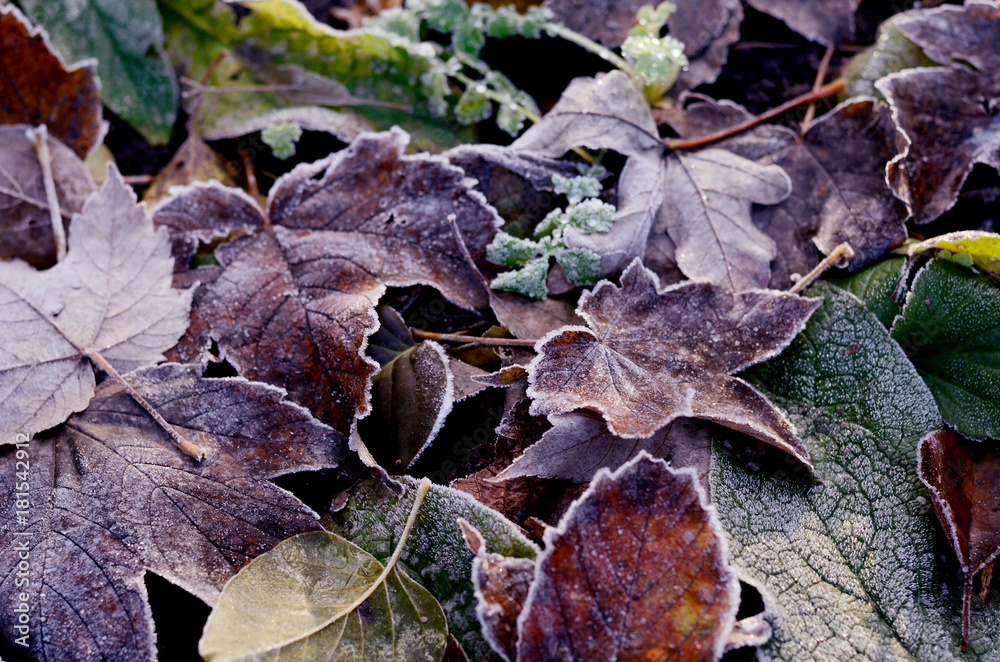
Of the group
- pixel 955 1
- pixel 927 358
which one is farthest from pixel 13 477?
pixel 955 1

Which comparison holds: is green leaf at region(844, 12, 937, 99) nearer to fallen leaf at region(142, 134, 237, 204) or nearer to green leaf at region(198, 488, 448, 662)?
green leaf at region(198, 488, 448, 662)

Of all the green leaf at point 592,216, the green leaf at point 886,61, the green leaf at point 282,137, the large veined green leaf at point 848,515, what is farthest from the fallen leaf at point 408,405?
the green leaf at point 886,61

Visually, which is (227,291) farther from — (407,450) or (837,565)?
(837,565)

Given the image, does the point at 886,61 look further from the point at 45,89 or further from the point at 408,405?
the point at 45,89

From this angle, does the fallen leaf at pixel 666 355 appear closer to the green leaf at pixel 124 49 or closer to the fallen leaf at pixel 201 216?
the fallen leaf at pixel 201 216

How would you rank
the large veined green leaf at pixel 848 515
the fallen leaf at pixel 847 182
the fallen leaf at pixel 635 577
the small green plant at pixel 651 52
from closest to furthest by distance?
the fallen leaf at pixel 635 577 → the large veined green leaf at pixel 848 515 → the fallen leaf at pixel 847 182 → the small green plant at pixel 651 52

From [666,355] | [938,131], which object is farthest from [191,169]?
[938,131]

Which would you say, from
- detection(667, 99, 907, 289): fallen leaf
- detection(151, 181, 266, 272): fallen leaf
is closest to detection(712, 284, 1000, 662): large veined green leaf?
detection(667, 99, 907, 289): fallen leaf
